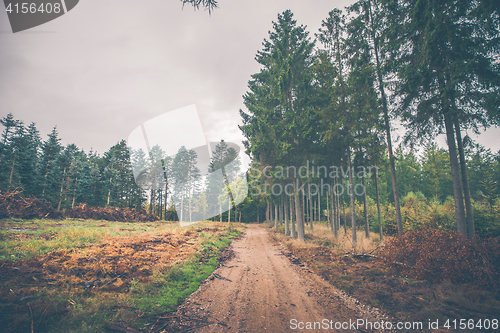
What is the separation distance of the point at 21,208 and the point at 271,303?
25.7m

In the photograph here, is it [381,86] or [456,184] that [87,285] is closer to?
[456,184]

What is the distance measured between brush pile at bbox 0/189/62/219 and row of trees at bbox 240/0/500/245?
74.1 ft

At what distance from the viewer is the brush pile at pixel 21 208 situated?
658 inches

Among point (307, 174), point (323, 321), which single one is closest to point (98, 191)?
point (307, 174)

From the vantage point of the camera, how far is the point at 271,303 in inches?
214

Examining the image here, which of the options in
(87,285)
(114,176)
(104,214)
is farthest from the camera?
(114,176)

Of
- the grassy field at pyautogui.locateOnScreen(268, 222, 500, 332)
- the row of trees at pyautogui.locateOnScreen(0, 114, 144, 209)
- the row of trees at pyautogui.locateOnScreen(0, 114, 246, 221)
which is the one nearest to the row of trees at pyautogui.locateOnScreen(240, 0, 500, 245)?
Answer: the grassy field at pyautogui.locateOnScreen(268, 222, 500, 332)

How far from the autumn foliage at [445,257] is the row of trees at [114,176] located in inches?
1444

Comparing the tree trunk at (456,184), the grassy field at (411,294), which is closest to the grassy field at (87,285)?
the grassy field at (411,294)

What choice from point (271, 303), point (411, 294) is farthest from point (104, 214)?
point (411, 294)

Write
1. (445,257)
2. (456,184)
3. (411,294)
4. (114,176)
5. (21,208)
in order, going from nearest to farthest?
(411,294) → (445,257) → (456,184) → (21,208) → (114,176)

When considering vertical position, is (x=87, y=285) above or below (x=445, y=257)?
below

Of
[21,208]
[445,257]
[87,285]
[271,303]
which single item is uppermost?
[21,208]

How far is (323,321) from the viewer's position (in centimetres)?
448
